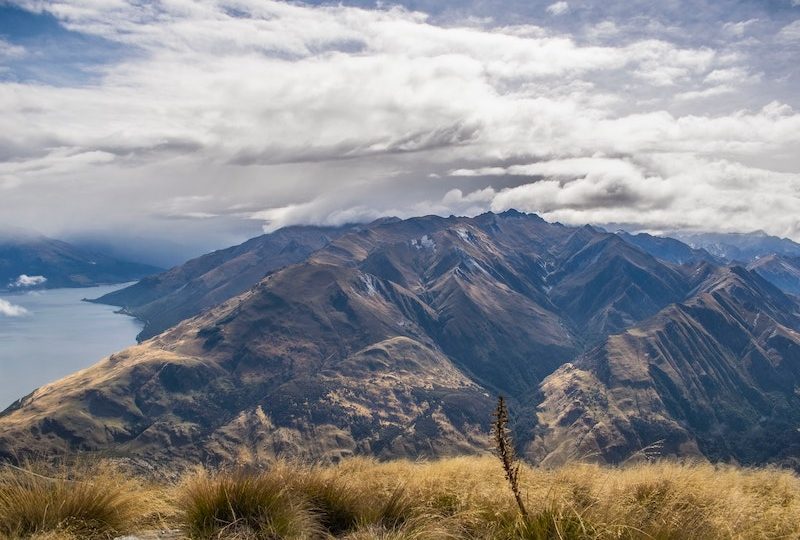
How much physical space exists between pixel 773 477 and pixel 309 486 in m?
11.2

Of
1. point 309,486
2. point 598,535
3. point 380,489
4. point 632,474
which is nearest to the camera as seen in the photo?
point 598,535

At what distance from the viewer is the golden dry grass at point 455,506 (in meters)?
7.82

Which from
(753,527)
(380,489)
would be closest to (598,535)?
(753,527)

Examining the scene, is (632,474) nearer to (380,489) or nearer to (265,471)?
(380,489)

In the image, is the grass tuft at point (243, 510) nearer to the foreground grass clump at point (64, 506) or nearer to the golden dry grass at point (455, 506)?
the golden dry grass at point (455, 506)

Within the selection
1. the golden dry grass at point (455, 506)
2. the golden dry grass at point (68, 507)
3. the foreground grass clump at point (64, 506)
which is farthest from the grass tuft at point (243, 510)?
the foreground grass clump at point (64, 506)

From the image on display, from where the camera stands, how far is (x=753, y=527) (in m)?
8.13

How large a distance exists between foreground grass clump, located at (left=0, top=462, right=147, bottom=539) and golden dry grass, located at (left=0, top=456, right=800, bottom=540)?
0.07 m

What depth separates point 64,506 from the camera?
8648mm

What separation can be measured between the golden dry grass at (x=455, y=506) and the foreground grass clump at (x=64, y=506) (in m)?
0.07

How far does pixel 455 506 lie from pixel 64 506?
6.48 metres

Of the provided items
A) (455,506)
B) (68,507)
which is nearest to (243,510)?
(68,507)

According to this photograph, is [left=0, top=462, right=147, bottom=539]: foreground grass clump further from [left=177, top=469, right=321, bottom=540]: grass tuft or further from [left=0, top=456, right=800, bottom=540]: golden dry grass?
[left=177, top=469, right=321, bottom=540]: grass tuft

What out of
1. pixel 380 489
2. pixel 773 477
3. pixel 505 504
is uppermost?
pixel 505 504
